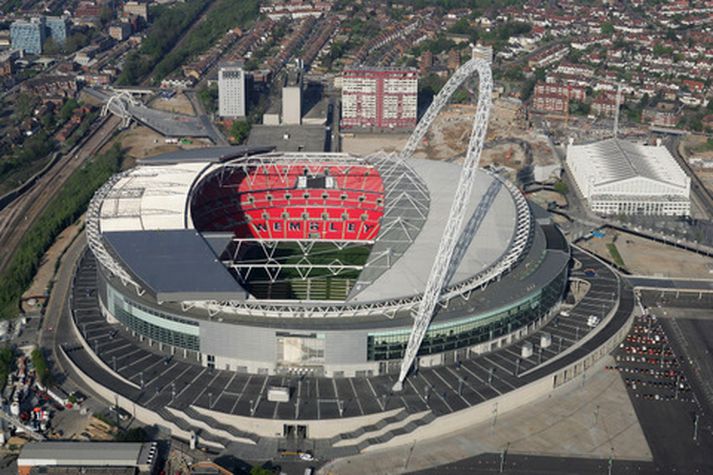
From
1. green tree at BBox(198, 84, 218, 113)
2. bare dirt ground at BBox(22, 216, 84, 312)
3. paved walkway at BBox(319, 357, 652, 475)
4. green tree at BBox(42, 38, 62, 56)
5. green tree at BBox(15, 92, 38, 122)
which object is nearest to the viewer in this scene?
paved walkway at BBox(319, 357, 652, 475)

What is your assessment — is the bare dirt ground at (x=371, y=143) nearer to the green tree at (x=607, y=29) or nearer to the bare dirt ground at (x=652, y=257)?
the bare dirt ground at (x=652, y=257)

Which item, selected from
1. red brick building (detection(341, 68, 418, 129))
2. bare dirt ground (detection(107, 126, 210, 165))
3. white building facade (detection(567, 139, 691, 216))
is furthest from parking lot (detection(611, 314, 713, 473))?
bare dirt ground (detection(107, 126, 210, 165))

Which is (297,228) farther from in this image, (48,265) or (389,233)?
(48,265)

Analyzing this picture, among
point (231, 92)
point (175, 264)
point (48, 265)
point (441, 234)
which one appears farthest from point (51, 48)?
point (175, 264)

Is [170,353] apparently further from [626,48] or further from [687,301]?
[626,48]

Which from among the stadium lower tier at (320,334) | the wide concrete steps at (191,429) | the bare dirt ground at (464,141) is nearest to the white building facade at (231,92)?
the bare dirt ground at (464,141)

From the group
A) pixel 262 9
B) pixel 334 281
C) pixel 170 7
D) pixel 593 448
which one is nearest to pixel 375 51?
pixel 262 9

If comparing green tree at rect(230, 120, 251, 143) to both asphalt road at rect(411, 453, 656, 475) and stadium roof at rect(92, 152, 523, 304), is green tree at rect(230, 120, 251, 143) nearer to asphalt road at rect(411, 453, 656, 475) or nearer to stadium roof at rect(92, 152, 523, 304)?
stadium roof at rect(92, 152, 523, 304)
